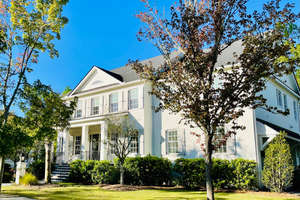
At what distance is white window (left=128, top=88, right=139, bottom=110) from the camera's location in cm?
1862

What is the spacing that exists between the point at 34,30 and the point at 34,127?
425 cm

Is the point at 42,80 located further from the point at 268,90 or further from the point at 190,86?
the point at 268,90

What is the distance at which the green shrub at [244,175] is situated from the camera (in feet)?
40.3

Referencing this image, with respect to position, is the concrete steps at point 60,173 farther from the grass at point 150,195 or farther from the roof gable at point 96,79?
the roof gable at point 96,79

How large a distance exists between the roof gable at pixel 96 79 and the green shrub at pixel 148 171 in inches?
297

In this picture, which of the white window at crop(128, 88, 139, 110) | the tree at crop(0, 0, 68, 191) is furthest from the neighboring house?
the tree at crop(0, 0, 68, 191)

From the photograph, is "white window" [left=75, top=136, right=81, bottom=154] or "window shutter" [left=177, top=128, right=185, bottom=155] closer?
"window shutter" [left=177, top=128, right=185, bottom=155]

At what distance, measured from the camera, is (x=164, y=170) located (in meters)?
15.1

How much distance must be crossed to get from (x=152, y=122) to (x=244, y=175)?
749 centimetres

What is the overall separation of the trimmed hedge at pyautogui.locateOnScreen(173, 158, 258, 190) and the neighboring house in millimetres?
1040

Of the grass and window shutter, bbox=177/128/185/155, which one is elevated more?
window shutter, bbox=177/128/185/155

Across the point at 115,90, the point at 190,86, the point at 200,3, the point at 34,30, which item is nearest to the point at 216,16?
the point at 200,3

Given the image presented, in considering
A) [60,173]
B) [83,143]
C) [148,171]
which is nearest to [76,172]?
[60,173]

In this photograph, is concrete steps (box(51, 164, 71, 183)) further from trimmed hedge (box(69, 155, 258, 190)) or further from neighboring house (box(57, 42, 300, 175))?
neighboring house (box(57, 42, 300, 175))
